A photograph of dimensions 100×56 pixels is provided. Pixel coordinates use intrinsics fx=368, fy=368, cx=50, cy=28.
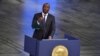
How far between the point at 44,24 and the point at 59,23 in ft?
36.4

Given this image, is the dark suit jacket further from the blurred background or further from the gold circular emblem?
the blurred background

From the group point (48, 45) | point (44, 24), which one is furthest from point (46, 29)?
point (48, 45)

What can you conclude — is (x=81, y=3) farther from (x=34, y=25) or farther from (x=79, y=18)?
(x=34, y=25)

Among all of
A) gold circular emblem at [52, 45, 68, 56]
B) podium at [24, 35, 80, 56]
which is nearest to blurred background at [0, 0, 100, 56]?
podium at [24, 35, 80, 56]

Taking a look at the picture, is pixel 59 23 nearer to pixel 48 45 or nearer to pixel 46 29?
pixel 46 29

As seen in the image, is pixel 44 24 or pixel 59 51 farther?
pixel 44 24

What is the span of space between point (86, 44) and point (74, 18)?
6800 millimetres

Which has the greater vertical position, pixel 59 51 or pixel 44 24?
pixel 44 24

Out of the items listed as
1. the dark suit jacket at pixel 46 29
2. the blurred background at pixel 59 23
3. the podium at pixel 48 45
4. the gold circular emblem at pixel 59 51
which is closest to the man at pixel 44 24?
the dark suit jacket at pixel 46 29

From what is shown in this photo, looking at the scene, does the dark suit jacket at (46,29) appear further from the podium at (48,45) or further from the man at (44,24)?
the podium at (48,45)

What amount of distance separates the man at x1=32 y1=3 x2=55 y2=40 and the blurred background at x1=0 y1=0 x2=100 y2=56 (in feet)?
12.4

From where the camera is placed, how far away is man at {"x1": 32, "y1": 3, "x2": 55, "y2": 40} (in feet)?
25.1

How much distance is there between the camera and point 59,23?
18984mm

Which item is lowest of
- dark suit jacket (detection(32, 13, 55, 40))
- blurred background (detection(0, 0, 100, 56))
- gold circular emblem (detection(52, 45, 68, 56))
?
blurred background (detection(0, 0, 100, 56))
